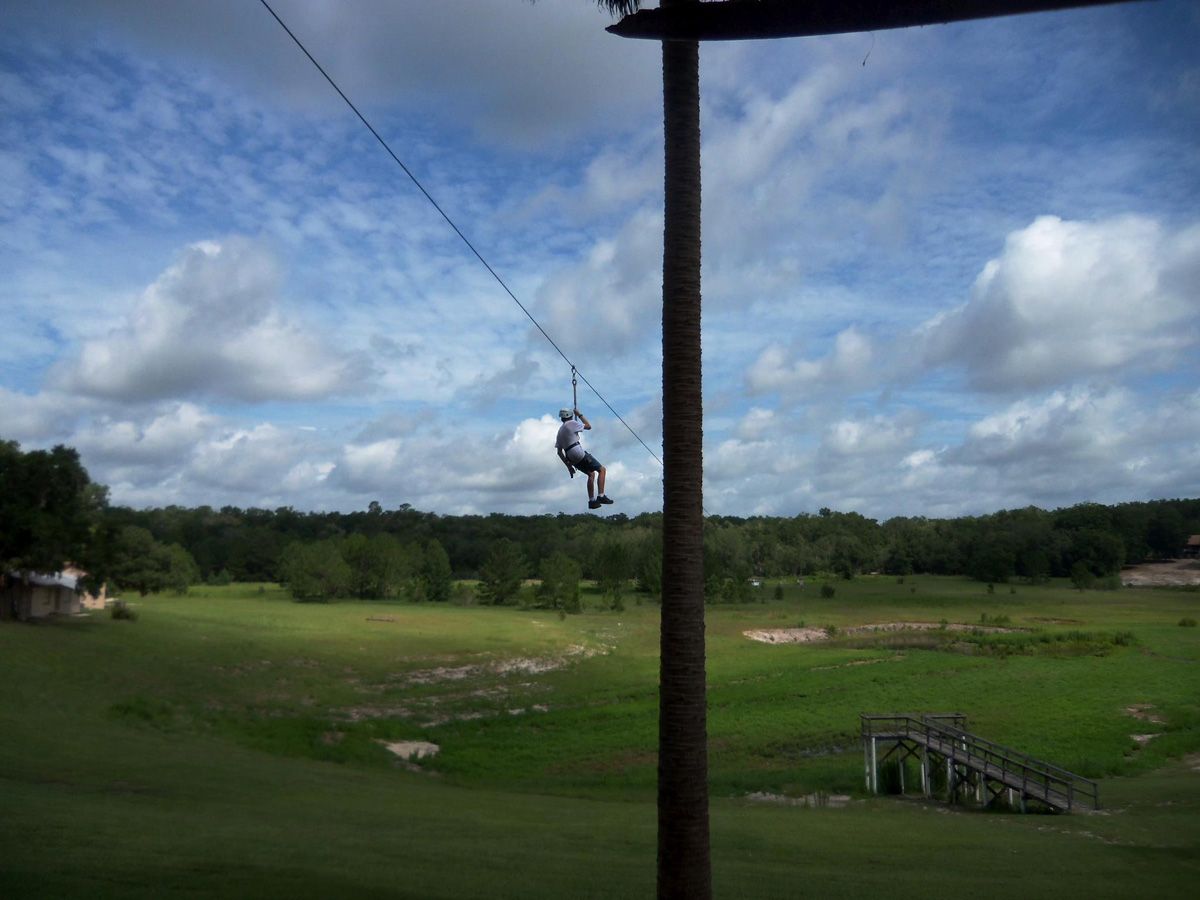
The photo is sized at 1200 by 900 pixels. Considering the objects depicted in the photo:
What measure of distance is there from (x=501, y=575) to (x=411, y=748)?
80029 millimetres

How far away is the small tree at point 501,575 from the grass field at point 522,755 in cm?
3275

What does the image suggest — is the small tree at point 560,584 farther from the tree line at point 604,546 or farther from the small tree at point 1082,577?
the small tree at point 1082,577

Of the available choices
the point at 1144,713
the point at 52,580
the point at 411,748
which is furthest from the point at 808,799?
the point at 52,580

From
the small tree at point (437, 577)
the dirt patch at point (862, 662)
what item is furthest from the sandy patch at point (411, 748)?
the small tree at point (437, 577)

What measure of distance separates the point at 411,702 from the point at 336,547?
71143 millimetres

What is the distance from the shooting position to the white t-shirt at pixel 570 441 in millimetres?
11367

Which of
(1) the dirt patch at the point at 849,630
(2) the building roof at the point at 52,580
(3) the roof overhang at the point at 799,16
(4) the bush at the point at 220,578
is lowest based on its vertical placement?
(1) the dirt patch at the point at 849,630

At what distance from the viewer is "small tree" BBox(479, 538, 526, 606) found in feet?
391

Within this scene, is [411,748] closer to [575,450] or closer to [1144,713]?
[575,450]

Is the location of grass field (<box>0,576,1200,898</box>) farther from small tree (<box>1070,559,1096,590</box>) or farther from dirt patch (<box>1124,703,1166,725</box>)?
small tree (<box>1070,559,1096,590</box>)

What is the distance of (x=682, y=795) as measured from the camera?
938cm

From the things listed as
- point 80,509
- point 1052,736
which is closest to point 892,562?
point 1052,736

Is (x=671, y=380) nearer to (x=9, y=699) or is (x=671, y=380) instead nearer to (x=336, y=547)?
(x=9, y=699)

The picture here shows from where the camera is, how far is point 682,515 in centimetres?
968
